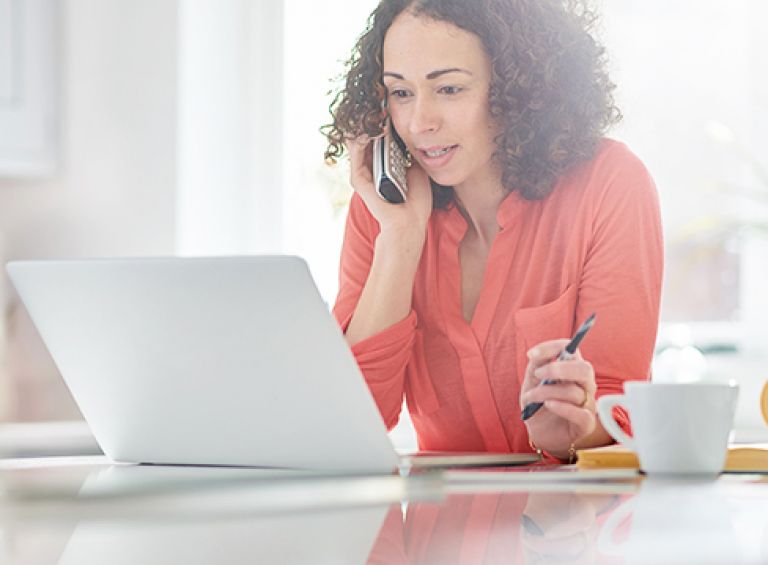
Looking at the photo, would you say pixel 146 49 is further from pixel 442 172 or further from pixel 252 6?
pixel 442 172

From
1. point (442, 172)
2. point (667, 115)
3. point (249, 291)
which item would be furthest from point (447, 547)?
point (667, 115)

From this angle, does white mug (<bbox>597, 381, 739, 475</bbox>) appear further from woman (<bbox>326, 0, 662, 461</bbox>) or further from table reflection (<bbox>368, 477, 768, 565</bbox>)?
woman (<bbox>326, 0, 662, 461</bbox>)

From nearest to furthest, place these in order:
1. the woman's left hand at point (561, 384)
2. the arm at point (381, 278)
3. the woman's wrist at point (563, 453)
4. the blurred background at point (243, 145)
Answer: the woman's left hand at point (561, 384) → the woman's wrist at point (563, 453) → the arm at point (381, 278) → the blurred background at point (243, 145)

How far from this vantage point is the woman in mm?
1669

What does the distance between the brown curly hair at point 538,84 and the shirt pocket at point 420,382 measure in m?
0.22

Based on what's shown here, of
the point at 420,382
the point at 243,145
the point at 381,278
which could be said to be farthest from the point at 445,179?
the point at 243,145

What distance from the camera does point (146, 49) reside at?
2.54 metres

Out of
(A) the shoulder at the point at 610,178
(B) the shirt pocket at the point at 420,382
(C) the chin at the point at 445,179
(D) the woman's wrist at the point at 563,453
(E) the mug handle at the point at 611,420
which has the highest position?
(A) the shoulder at the point at 610,178

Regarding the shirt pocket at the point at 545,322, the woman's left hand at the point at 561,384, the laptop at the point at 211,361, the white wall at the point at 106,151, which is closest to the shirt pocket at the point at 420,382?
the shirt pocket at the point at 545,322

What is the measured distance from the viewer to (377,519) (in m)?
0.67

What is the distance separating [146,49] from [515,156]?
1.10 meters

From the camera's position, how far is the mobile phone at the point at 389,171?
69.1 inches

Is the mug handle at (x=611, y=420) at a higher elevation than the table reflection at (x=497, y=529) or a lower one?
lower

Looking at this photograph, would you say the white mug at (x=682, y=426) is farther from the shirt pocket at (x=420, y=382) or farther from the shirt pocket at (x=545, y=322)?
the shirt pocket at (x=420, y=382)
